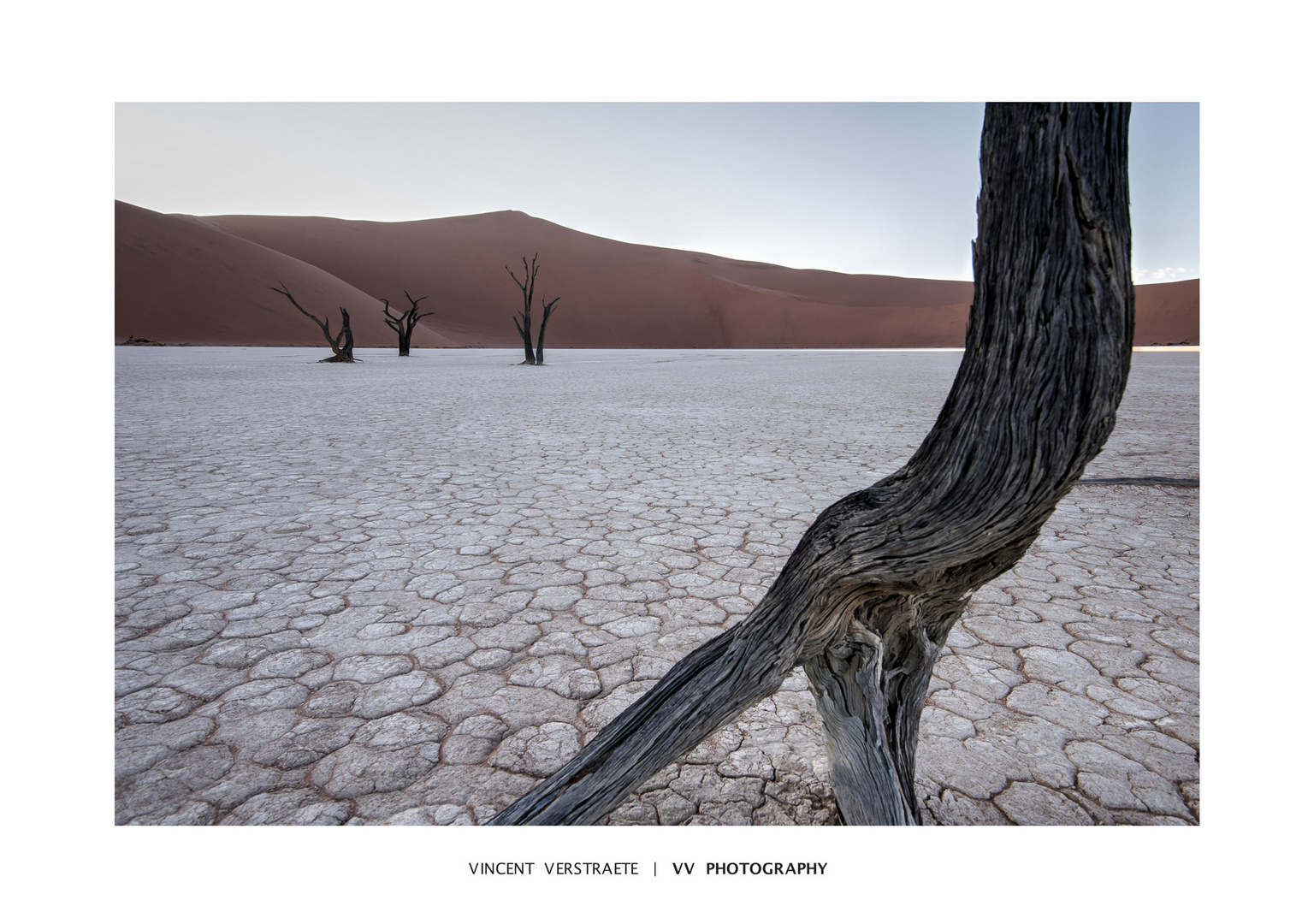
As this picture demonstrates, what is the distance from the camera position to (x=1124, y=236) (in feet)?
2.46

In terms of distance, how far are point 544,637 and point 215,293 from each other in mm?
36213

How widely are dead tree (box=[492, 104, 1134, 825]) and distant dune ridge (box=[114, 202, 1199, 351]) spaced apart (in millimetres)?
33077

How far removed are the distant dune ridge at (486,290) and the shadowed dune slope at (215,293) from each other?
8 cm

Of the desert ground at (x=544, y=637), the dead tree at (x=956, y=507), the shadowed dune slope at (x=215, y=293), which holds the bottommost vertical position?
the desert ground at (x=544, y=637)

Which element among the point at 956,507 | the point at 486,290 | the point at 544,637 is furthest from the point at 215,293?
the point at 956,507

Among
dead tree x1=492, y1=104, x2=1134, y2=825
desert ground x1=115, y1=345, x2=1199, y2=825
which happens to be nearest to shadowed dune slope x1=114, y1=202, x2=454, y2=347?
desert ground x1=115, y1=345, x2=1199, y2=825

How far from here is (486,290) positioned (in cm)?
4988

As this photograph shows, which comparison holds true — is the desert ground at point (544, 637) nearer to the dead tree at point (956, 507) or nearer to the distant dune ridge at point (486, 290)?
the dead tree at point (956, 507)

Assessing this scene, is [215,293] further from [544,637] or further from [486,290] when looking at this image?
[544,637]

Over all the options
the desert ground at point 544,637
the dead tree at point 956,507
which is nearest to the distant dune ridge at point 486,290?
the desert ground at point 544,637

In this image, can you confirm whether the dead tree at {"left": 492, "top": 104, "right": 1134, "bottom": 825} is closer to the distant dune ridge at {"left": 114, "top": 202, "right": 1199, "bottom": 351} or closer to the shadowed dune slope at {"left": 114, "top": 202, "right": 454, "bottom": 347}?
the shadowed dune slope at {"left": 114, "top": 202, "right": 454, "bottom": 347}

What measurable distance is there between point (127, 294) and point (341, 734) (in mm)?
34245

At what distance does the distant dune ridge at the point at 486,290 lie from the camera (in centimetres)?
3078

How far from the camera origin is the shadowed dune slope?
93.9 feet
